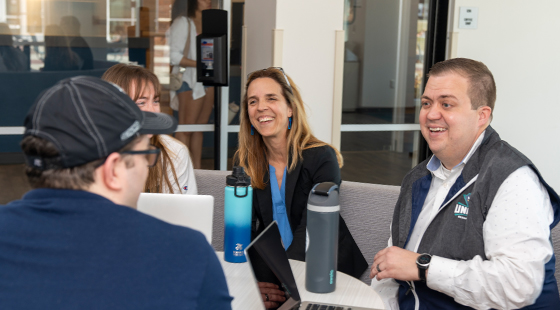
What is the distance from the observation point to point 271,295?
1488 mm

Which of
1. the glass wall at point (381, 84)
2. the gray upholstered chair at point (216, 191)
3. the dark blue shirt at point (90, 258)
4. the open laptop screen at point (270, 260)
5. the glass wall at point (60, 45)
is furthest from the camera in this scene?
the glass wall at point (381, 84)

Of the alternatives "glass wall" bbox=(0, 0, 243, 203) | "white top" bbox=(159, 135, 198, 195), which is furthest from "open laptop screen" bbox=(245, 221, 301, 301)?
"glass wall" bbox=(0, 0, 243, 203)

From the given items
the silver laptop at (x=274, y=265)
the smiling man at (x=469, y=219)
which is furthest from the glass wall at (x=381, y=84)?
the silver laptop at (x=274, y=265)

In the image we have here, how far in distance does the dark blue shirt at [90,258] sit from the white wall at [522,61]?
4.10m

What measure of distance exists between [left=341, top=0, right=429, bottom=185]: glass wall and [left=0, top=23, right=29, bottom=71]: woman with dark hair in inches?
99.0

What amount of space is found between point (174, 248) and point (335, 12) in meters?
3.58

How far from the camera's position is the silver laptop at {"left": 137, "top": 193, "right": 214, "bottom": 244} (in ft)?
5.43

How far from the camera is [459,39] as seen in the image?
4531mm

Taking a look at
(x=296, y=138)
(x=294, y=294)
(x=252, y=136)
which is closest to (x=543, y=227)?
(x=294, y=294)

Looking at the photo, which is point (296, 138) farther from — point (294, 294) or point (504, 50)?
point (504, 50)

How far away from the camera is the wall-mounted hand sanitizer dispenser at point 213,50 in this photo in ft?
12.8

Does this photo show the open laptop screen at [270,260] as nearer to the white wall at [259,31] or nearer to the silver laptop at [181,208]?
the silver laptop at [181,208]

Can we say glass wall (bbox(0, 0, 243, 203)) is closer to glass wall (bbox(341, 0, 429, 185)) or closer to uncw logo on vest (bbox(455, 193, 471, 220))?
glass wall (bbox(341, 0, 429, 185))

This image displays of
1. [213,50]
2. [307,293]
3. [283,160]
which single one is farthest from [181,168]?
[213,50]
